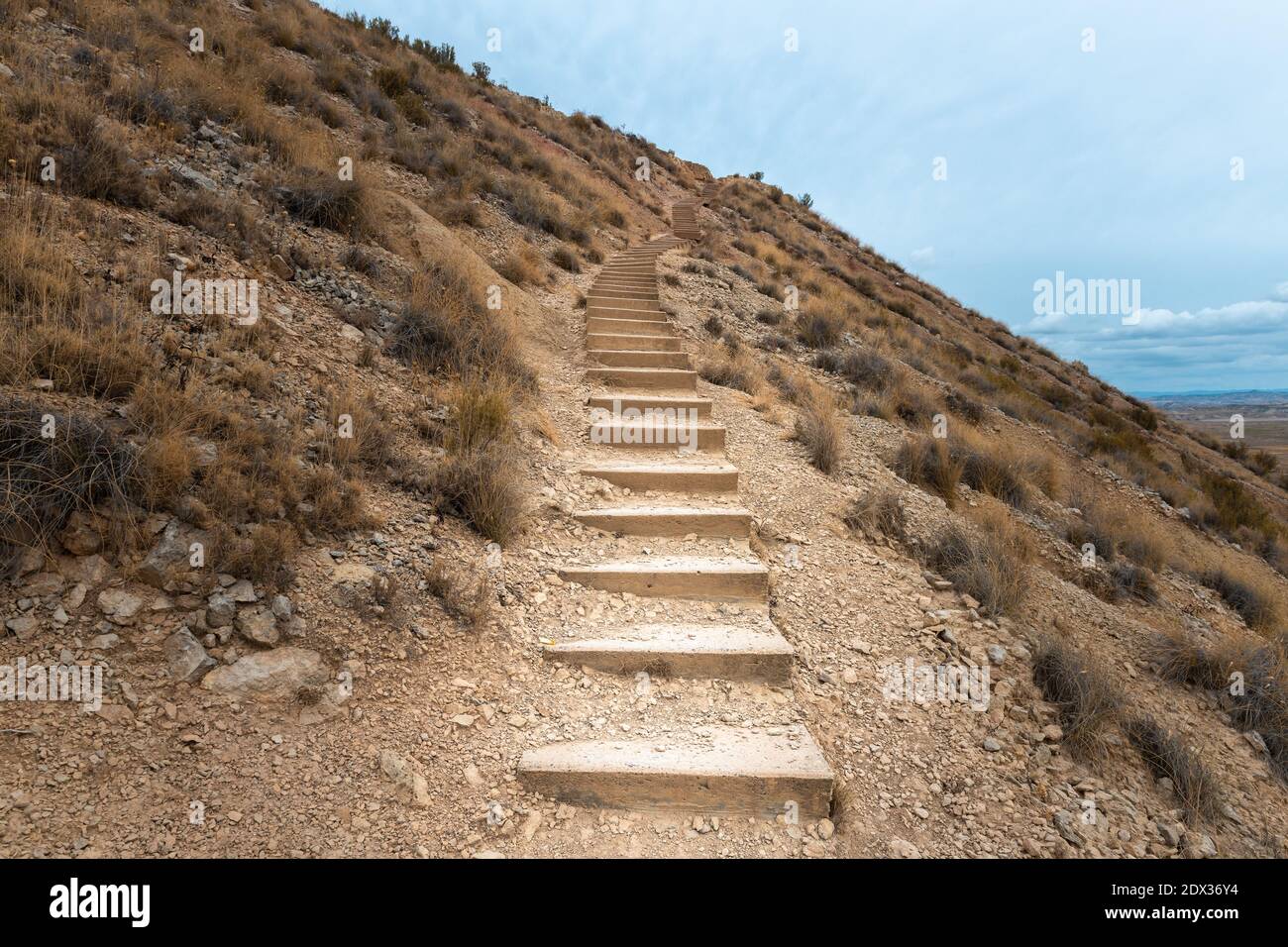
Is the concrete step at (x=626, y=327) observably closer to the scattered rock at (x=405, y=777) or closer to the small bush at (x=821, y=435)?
the small bush at (x=821, y=435)

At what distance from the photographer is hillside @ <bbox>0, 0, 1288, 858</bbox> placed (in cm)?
266

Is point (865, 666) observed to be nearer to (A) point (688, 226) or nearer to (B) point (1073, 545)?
(B) point (1073, 545)

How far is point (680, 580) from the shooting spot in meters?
4.22

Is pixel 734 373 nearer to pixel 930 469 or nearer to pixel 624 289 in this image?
pixel 930 469

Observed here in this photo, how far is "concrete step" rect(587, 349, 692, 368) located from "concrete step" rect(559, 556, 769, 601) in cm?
420

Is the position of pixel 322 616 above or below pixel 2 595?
below

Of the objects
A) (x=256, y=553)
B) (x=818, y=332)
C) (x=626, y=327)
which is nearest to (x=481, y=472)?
(x=256, y=553)

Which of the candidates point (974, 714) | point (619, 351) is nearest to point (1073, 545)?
point (974, 714)

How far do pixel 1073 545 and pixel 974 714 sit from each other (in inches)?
163

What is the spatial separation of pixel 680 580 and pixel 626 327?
18.0ft

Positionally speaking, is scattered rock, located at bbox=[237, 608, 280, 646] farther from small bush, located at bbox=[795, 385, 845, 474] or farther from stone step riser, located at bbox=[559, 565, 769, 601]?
small bush, located at bbox=[795, 385, 845, 474]

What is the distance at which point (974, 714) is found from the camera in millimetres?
3520

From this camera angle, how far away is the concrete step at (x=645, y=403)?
22.4 ft

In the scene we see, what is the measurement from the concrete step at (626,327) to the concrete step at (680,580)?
5.05m
